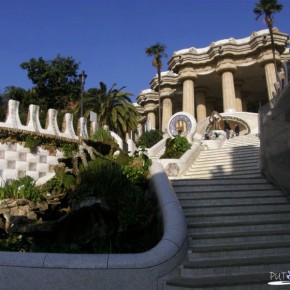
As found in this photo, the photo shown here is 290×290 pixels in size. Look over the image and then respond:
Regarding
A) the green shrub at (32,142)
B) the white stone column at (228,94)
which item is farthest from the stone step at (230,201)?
the white stone column at (228,94)

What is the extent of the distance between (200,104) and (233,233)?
126 feet

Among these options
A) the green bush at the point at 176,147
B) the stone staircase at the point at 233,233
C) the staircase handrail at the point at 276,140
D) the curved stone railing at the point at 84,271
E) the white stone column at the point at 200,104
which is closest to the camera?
the curved stone railing at the point at 84,271

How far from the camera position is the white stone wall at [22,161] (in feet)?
44.3

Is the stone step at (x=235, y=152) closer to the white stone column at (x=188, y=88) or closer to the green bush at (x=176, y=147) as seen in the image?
the green bush at (x=176, y=147)

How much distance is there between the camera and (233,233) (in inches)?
262

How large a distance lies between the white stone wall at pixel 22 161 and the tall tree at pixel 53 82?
2241 cm

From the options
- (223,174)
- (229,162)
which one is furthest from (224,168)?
(223,174)

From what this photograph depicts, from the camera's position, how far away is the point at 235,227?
7.00m

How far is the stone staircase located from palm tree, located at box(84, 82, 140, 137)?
17.8 meters

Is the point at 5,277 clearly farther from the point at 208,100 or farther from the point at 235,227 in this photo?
the point at 208,100

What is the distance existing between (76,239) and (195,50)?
3784 cm

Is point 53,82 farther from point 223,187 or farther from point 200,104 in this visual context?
point 223,187

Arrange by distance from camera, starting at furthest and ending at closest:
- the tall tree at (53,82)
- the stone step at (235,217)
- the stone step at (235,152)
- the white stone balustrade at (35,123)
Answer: the tall tree at (53,82), the white stone balustrade at (35,123), the stone step at (235,152), the stone step at (235,217)

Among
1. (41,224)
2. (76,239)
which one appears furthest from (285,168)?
(41,224)
